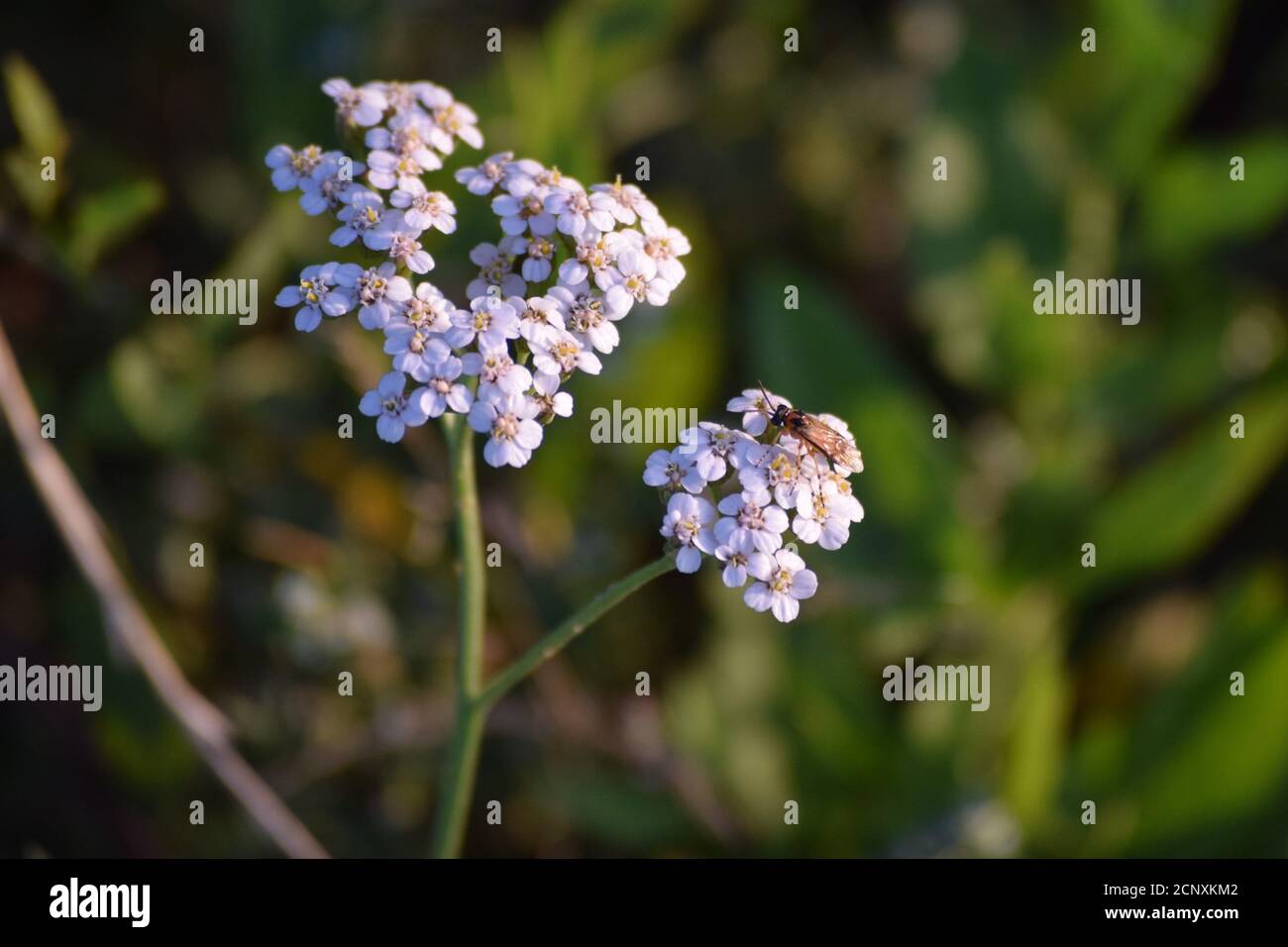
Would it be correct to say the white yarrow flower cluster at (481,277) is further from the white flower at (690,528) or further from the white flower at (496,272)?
the white flower at (690,528)

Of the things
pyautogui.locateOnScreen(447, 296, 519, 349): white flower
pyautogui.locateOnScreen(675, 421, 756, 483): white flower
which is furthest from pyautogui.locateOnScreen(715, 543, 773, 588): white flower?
pyautogui.locateOnScreen(447, 296, 519, 349): white flower

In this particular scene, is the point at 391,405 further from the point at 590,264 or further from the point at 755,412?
the point at 755,412

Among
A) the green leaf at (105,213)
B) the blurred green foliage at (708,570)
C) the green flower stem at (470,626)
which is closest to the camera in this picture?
the green flower stem at (470,626)

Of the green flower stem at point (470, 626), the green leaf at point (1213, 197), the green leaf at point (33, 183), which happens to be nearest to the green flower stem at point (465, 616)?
the green flower stem at point (470, 626)

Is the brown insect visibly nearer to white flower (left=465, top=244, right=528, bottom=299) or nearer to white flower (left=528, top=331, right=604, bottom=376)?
white flower (left=528, top=331, right=604, bottom=376)
